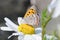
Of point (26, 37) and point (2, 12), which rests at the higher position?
point (2, 12)

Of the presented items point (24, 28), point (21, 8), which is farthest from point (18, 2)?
point (24, 28)

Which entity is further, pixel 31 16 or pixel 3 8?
pixel 3 8

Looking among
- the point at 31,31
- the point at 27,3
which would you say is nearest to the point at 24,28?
the point at 31,31

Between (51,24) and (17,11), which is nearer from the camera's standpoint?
(51,24)

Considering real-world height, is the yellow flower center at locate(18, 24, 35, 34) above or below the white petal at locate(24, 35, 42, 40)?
above

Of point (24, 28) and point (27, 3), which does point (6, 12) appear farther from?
point (24, 28)

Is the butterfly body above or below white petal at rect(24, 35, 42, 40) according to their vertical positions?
above

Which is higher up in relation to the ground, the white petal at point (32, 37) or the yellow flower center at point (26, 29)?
the yellow flower center at point (26, 29)

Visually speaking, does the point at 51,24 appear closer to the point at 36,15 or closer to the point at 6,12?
the point at 36,15

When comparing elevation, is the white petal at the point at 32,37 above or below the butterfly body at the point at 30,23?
below
